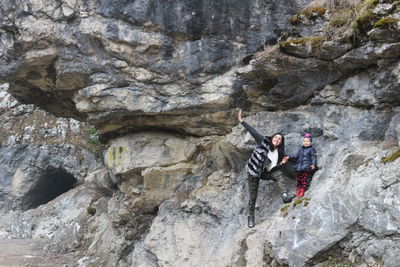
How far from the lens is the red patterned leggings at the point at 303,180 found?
8.36 m

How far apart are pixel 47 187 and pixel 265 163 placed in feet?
80.7

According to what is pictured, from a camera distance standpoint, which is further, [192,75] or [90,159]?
[90,159]

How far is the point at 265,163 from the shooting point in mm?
9078

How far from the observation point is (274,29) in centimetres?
1075

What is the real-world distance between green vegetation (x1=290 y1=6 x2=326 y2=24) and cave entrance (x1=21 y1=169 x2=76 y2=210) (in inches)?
900

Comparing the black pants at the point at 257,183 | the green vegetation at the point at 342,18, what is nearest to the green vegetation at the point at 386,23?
the green vegetation at the point at 342,18

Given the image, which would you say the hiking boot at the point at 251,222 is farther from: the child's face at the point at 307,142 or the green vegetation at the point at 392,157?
the green vegetation at the point at 392,157

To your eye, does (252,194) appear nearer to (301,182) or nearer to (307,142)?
(301,182)

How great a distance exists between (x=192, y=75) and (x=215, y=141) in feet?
6.46

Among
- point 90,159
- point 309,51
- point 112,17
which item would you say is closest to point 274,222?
point 309,51

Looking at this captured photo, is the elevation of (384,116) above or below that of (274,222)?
above

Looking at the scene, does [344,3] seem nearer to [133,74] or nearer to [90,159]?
[133,74]

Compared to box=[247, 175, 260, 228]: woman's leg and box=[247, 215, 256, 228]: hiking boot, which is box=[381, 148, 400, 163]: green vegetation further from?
box=[247, 215, 256, 228]: hiking boot

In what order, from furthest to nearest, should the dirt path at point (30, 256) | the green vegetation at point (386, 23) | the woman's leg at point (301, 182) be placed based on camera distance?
the dirt path at point (30, 256)
the woman's leg at point (301, 182)
the green vegetation at point (386, 23)
